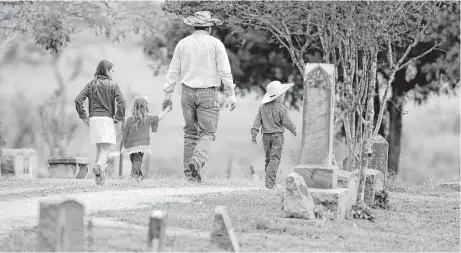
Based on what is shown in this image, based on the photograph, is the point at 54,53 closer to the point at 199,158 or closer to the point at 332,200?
the point at 199,158

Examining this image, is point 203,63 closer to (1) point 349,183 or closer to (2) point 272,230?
(1) point 349,183

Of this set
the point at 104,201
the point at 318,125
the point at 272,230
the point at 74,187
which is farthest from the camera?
the point at 74,187

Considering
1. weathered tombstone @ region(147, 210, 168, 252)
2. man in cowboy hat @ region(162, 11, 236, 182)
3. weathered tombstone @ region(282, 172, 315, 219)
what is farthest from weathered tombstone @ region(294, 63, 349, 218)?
weathered tombstone @ region(147, 210, 168, 252)

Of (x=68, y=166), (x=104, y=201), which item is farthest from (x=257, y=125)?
(x=68, y=166)

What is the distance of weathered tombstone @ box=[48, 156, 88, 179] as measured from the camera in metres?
23.3

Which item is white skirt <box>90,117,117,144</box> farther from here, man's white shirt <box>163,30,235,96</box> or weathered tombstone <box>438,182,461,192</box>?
weathered tombstone <box>438,182,461,192</box>

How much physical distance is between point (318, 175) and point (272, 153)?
386 cm

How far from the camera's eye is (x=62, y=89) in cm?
2683

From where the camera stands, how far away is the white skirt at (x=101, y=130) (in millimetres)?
14742

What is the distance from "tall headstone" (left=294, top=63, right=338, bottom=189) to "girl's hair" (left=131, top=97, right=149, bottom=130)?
4811 millimetres

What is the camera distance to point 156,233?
8344mm

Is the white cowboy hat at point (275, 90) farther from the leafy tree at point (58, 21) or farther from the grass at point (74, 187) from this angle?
the leafy tree at point (58, 21)

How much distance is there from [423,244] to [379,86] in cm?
1526

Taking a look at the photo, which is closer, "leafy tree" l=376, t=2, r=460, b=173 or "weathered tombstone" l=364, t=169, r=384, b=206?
"weathered tombstone" l=364, t=169, r=384, b=206
